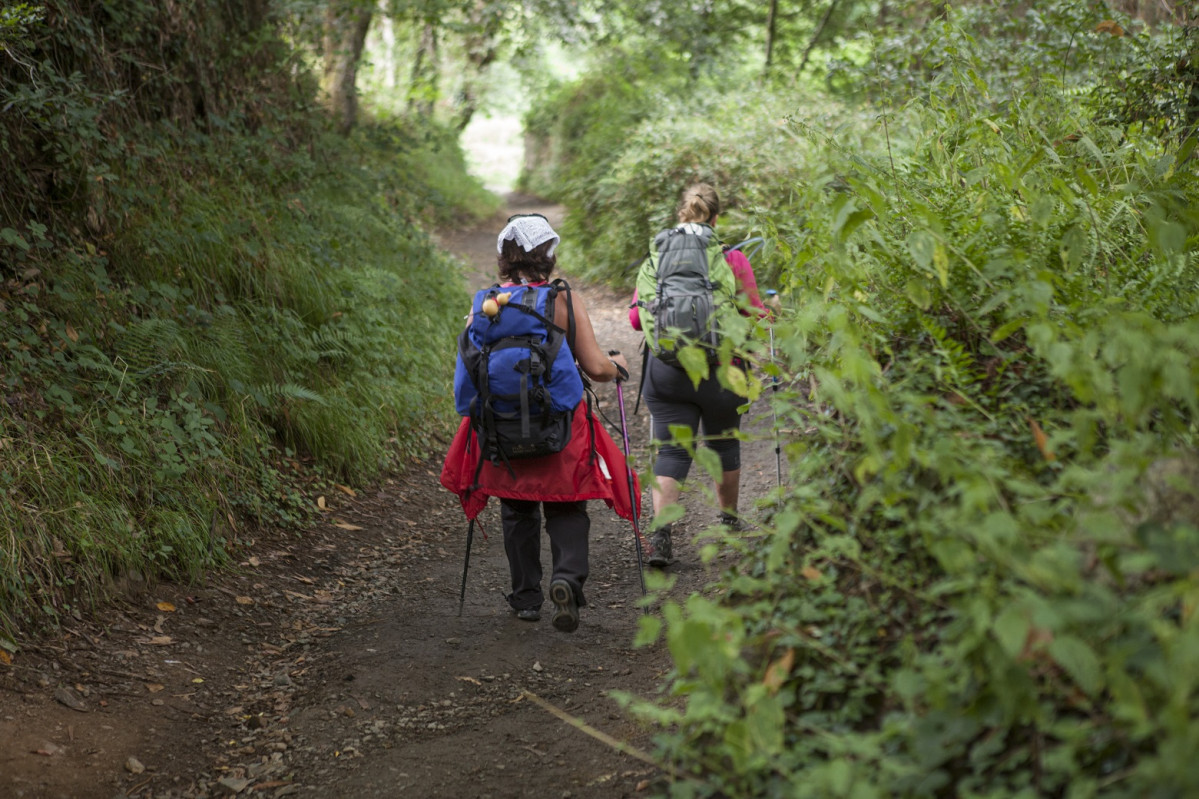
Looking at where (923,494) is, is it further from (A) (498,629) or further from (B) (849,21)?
(B) (849,21)

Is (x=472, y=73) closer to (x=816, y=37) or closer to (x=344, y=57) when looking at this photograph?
(x=816, y=37)

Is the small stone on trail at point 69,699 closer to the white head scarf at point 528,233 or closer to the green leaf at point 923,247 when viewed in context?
the white head scarf at point 528,233

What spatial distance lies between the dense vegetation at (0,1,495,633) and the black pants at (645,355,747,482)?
249cm

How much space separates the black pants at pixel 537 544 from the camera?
15.1 feet

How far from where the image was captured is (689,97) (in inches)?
651

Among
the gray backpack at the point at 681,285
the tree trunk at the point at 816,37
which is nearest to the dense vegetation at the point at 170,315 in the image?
the gray backpack at the point at 681,285

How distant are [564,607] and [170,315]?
380 cm

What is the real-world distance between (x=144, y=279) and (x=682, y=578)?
4.39 metres

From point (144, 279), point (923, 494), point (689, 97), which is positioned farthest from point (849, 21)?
point (923, 494)

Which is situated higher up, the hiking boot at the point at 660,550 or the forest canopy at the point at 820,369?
the forest canopy at the point at 820,369

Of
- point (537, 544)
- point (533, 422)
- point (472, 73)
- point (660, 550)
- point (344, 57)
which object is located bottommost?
point (660, 550)

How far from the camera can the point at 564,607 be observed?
176 inches

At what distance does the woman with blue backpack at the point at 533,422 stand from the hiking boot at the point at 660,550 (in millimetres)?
1006

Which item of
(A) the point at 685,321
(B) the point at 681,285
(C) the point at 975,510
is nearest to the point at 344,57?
(B) the point at 681,285
